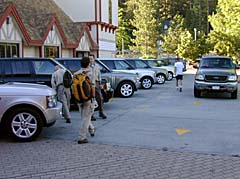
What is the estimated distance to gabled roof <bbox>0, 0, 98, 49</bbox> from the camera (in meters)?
23.6

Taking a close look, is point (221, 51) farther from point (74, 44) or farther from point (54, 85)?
point (54, 85)

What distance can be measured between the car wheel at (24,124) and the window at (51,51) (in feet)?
62.3

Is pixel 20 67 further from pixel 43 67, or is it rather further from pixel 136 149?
pixel 136 149

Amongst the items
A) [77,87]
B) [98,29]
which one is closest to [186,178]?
[77,87]

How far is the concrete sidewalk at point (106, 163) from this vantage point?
18.9ft

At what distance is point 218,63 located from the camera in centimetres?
1739

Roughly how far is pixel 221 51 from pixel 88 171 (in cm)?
4346

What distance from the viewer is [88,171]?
5938 mm

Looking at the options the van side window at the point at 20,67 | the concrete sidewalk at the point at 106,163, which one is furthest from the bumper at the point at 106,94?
the concrete sidewalk at the point at 106,163

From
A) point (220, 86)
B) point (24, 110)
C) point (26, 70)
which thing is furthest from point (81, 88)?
point (220, 86)

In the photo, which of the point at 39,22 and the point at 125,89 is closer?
the point at 125,89

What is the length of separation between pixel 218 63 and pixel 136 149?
11.2 metres

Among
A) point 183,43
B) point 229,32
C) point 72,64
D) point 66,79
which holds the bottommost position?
point 66,79

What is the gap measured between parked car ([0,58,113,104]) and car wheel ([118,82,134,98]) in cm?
515
